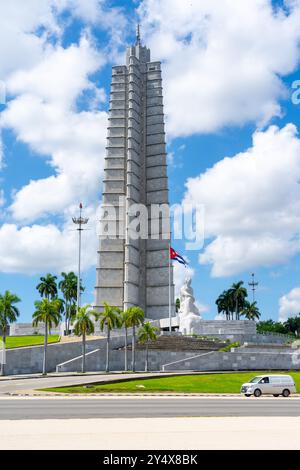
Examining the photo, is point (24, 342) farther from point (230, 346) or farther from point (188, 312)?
point (188, 312)

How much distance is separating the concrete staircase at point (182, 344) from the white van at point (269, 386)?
30480mm

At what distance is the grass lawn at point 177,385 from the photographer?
3788cm

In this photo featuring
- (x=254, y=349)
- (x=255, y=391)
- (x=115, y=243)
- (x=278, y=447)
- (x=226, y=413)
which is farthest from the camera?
(x=115, y=243)

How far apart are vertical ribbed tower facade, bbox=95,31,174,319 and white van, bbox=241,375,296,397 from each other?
199 feet

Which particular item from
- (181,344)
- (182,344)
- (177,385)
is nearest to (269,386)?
(177,385)

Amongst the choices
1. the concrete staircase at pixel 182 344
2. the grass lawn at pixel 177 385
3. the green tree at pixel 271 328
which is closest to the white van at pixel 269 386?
the grass lawn at pixel 177 385

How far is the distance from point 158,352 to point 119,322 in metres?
6.40

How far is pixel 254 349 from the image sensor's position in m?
68.1

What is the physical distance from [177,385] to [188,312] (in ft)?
149

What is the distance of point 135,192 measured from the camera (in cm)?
10406

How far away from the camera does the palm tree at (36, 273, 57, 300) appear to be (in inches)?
4392

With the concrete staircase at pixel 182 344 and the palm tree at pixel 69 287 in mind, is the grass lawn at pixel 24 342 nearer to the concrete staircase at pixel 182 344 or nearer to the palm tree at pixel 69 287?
the concrete staircase at pixel 182 344

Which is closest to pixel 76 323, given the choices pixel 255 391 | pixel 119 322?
pixel 119 322

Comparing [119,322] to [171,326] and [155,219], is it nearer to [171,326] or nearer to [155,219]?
[171,326]
